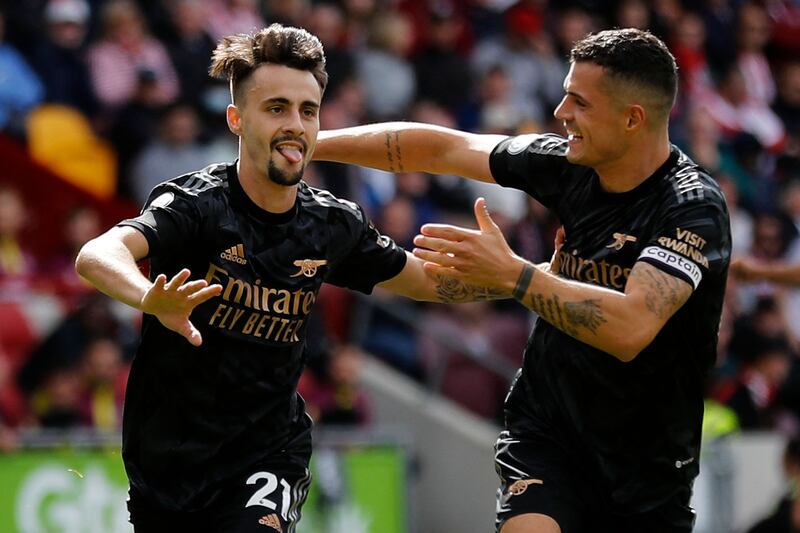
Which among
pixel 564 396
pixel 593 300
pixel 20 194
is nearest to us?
pixel 593 300

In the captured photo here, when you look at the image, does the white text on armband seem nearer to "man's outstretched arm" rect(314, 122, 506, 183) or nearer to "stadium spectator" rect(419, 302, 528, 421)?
"man's outstretched arm" rect(314, 122, 506, 183)

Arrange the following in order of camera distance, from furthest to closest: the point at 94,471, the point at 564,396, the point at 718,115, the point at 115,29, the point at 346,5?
the point at 718,115
the point at 346,5
the point at 115,29
the point at 94,471
the point at 564,396

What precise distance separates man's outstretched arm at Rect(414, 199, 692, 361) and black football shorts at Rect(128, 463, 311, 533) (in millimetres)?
1105

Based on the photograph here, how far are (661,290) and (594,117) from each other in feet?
2.78

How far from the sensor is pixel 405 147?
23.6 feet

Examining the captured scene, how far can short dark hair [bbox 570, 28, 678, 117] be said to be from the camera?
248 inches

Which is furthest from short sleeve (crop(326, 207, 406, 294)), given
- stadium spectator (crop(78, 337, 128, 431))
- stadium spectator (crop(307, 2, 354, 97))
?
stadium spectator (crop(307, 2, 354, 97))

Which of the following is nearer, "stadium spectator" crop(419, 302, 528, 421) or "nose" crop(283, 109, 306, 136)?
"nose" crop(283, 109, 306, 136)

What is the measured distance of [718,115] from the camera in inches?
741

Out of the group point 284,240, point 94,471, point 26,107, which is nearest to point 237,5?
point 26,107

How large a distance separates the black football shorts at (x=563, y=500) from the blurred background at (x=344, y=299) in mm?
4390

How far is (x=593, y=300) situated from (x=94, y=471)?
5666 mm

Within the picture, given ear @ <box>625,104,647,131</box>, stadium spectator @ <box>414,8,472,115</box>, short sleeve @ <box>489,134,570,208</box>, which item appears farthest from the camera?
stadium spectator @ <box>414,8,472,115</box>

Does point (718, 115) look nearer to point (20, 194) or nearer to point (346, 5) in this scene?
point (346, 5)
